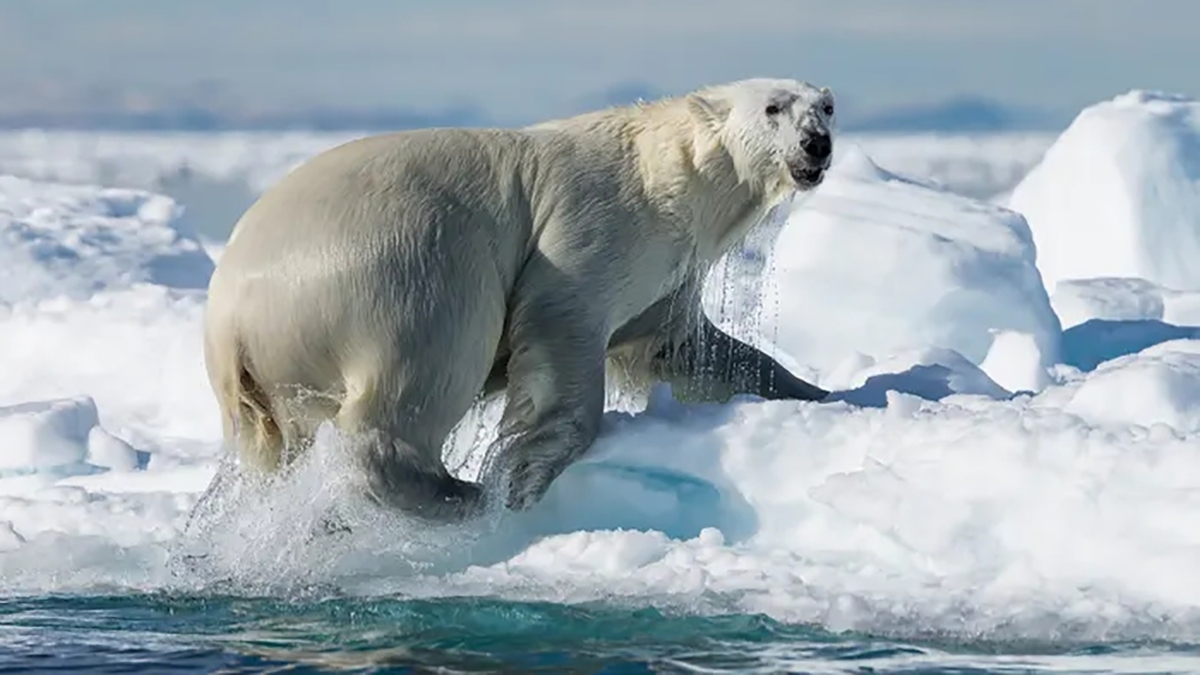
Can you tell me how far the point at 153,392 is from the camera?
10852mm

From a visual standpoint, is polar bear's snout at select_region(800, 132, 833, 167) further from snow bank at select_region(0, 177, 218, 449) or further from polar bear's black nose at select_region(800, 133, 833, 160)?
snow bank at select_region(0, 177, 218, 449)

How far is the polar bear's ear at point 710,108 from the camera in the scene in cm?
609

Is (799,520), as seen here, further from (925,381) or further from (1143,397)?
(925,381)

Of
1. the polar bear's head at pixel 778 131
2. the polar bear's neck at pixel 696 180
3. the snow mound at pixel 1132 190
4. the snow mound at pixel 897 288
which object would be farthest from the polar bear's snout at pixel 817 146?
the snow mound at pixel 1132 190

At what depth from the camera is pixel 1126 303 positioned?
1030 centimetres

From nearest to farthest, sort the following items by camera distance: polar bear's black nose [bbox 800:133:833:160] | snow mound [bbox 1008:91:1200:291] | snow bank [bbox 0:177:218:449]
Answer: polar bear's black nose [bbox 800:133:833:160], snow bank [bbox 0:177:218:449], snow mound [bbox 1008:91:1200:291]

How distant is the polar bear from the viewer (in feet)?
18.2

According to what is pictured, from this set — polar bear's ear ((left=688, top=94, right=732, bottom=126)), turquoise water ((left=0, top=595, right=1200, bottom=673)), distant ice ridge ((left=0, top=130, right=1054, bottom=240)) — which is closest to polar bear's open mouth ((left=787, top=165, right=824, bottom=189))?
polar bear's ear ((left=688, top=94, right=732, bottom=126))

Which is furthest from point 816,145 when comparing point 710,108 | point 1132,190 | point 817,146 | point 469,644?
point 1132,190

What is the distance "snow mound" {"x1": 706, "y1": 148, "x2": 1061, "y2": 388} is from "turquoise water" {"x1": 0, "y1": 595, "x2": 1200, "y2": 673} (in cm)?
413

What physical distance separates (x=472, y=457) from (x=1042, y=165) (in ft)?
28.6

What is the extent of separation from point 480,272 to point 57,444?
4265mm

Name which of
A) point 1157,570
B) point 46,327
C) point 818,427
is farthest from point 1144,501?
point 46,327

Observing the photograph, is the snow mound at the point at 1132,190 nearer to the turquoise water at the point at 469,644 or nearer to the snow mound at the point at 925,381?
the snow mound at the point at 925,381
